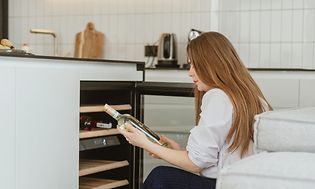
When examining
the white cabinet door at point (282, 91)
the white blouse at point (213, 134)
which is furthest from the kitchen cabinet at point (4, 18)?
the white blouse at point (213, 134)

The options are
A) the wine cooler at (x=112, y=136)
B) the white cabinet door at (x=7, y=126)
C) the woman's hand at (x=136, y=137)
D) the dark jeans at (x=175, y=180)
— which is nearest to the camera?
the white cabinet door at (x=7, y=126)

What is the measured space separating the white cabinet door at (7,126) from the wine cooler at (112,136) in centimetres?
44

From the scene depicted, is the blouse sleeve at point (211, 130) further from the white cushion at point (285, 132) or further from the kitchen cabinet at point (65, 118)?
the white cushion at point (285, 132)

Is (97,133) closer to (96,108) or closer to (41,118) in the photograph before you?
(96,108)

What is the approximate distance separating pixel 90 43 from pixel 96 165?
61.9 inches

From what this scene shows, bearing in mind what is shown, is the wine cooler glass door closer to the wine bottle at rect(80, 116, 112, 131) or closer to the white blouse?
the wine bottle at rect(80, 116, 112, 131)

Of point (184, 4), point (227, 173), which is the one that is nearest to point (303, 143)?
point (227, 173)

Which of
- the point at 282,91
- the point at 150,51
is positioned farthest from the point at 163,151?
the point at 150,51

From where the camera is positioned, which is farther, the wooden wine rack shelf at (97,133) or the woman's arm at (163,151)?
the wooden wine rack shelf at (97,133)

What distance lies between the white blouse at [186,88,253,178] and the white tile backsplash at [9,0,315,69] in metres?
1.51

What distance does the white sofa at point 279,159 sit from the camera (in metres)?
1.04

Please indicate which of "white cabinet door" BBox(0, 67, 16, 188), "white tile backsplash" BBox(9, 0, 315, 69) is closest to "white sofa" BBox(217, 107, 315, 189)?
"white cabinet door" BBox(0, 67, 16, 188)

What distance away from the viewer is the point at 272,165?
108cm

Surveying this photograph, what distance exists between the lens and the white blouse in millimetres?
1854
